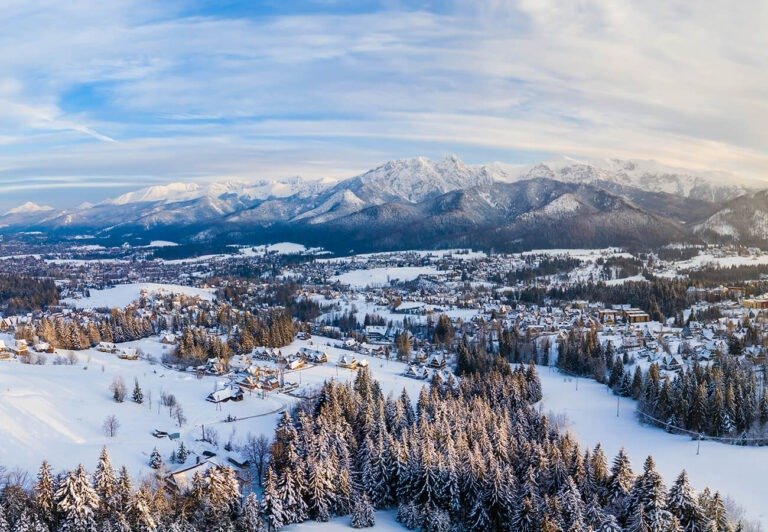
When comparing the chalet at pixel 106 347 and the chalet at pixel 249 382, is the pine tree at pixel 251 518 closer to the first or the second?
the chalet at pixel 249 382

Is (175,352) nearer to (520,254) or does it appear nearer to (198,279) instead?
(198,279)

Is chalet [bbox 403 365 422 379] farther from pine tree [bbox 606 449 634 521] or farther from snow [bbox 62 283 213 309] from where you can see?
snow [bbox 62 283 213 309]

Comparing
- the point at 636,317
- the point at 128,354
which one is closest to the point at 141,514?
the point at 128,354

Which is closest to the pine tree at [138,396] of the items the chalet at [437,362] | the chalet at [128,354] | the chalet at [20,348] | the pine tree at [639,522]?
the chalet at [128,354]

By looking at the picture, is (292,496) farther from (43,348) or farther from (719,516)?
(43,348)

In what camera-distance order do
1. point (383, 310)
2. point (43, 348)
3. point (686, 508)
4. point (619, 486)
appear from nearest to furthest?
point (686, 508) → point (619, 486) → point (43, 348) → point (383, 310)

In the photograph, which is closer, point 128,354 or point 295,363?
point 295,363
